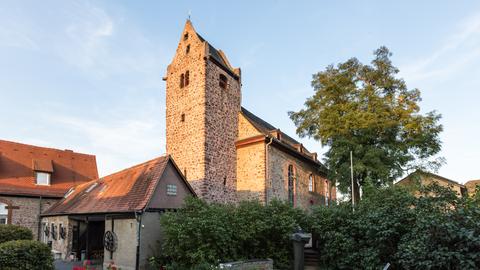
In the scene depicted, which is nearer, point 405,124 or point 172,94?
point 405,124

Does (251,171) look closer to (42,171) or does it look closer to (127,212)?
(127,212)

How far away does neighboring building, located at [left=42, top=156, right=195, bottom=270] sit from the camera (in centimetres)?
1350

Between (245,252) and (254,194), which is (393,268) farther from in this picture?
(254,194)

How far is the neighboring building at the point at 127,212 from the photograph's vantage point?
44.3 ft

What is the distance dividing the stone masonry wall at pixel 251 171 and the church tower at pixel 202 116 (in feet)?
1.36

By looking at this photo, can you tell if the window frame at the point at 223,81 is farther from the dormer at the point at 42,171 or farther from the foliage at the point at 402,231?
the dormer at the point at 42,171

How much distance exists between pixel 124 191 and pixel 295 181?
1286cm

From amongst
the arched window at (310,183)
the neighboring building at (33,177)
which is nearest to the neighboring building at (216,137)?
the arched window at (310,183)

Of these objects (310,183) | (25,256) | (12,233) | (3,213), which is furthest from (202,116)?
(3,213)

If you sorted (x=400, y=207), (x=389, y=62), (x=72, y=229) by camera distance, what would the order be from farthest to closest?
1. (x=389, y=62)
2. (x=72, y=229)
3. (x=400, y=207)

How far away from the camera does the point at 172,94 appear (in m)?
23.2

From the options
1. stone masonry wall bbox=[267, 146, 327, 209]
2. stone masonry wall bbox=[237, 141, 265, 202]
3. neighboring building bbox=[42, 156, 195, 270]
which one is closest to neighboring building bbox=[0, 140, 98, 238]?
neighboring building bbox=[42, 156, 195, 270]

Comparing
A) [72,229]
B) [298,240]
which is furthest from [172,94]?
[298,240]

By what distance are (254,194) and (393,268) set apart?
1126 cm
